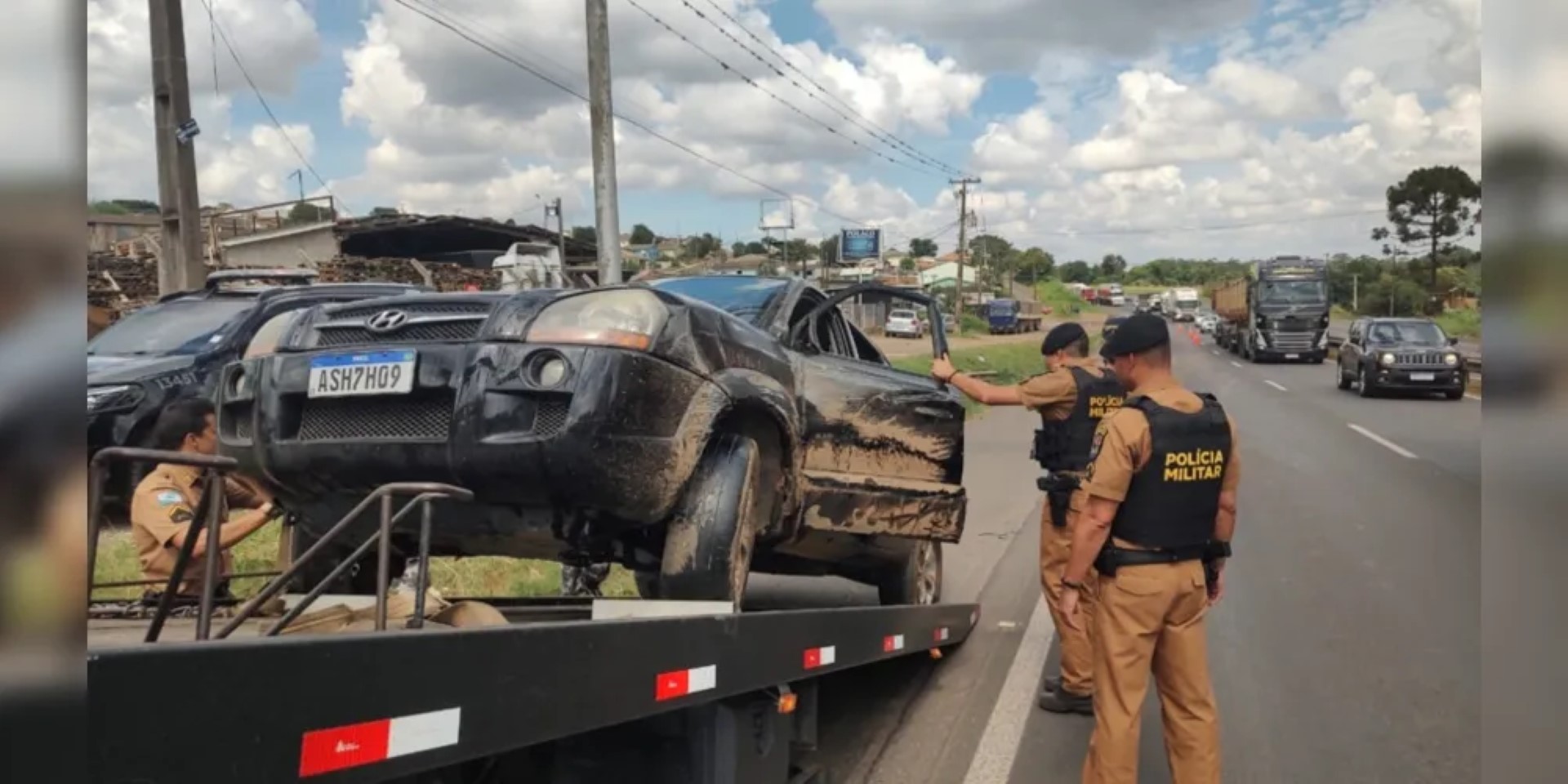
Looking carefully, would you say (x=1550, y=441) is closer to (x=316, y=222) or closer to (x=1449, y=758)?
(x=1449, y=758)

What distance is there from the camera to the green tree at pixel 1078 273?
541 feet

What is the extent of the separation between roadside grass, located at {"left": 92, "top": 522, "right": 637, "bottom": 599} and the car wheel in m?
19.6

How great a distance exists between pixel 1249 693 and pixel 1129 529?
1993mm

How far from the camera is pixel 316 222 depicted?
3550cm

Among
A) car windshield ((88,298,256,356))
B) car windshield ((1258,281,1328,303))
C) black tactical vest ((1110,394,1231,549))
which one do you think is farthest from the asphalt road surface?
car windshield ((1258,281,1328,303))

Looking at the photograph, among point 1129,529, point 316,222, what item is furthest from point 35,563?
point 316,222

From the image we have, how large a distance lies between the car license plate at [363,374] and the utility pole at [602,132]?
11.2 meters

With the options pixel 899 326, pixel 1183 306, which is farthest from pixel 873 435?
pixel 1183 306

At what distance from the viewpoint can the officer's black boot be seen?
501 cm

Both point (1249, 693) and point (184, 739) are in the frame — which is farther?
point (1249, 693)

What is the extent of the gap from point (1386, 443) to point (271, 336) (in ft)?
49.4

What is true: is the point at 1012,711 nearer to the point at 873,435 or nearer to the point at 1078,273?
the point at 873,435

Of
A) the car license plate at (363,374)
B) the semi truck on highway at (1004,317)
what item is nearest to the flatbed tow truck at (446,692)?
the car license plate at (363,374)

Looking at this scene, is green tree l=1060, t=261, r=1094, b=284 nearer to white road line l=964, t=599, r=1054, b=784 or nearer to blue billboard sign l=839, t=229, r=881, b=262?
blue billboard sign l=839, t=229, r=881, b=262
